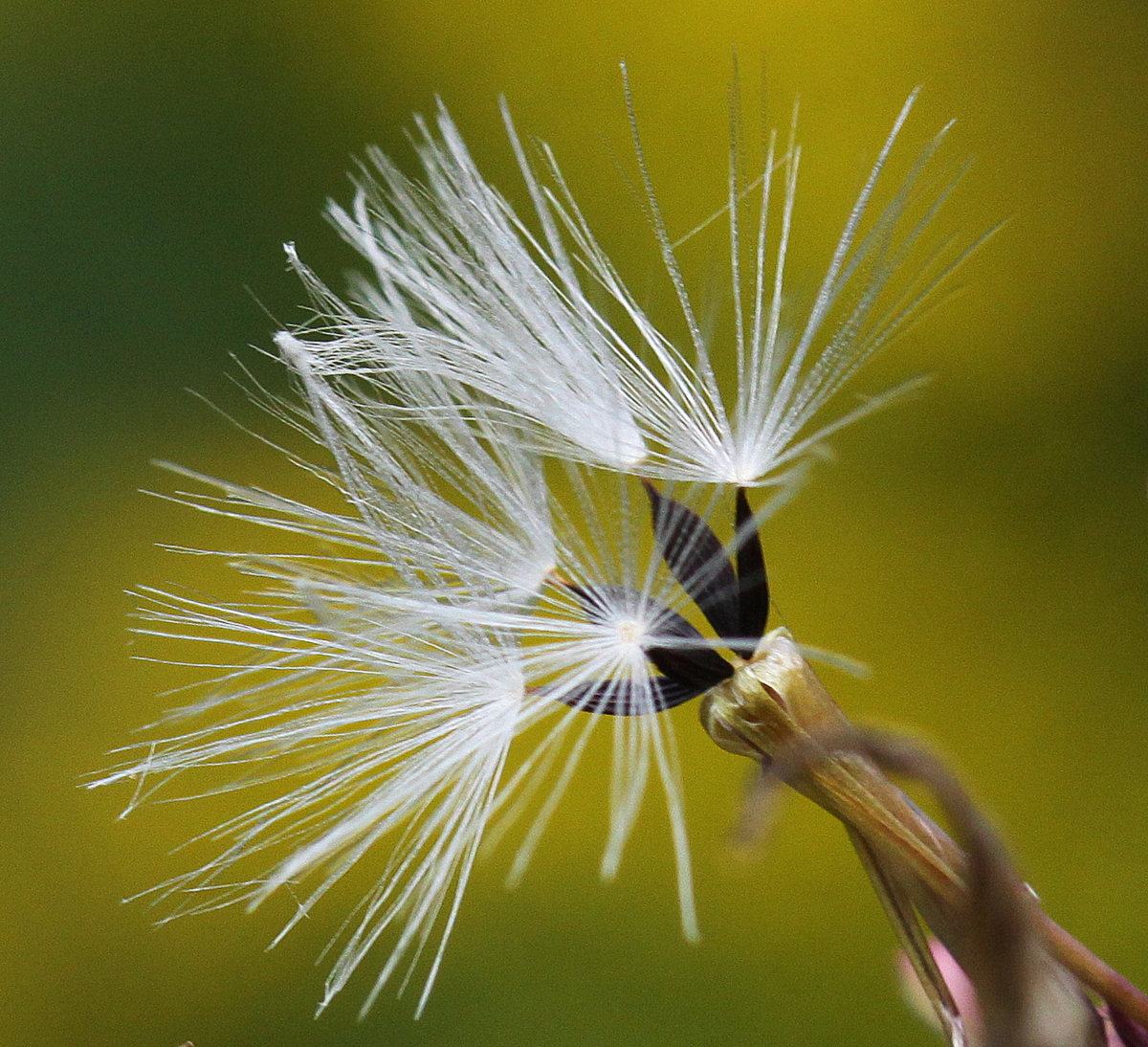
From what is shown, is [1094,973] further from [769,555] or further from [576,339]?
[769,555]

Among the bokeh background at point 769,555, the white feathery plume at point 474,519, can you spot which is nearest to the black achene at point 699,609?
the white feathery plume at point 474,519

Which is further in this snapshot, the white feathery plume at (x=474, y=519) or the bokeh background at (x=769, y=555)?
the bokeh background at (x=769, y=555)

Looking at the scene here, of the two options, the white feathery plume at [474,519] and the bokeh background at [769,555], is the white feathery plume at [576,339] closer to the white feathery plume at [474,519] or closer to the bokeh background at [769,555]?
the white feathery plume at [474,519]

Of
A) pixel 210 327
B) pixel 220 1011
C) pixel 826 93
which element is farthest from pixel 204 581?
pixel 826 93

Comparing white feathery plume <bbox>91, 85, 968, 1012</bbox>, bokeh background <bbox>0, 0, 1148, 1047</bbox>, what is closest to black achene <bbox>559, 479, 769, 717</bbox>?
white feathery plume <bbox>91, 85, 968, 1012</bbox>

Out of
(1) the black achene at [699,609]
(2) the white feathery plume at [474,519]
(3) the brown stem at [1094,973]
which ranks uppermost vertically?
(2) the white feathery plume at [474,519]

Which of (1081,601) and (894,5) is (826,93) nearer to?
(894,5)

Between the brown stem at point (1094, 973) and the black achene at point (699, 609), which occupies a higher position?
the black achene at point (699, 609)
